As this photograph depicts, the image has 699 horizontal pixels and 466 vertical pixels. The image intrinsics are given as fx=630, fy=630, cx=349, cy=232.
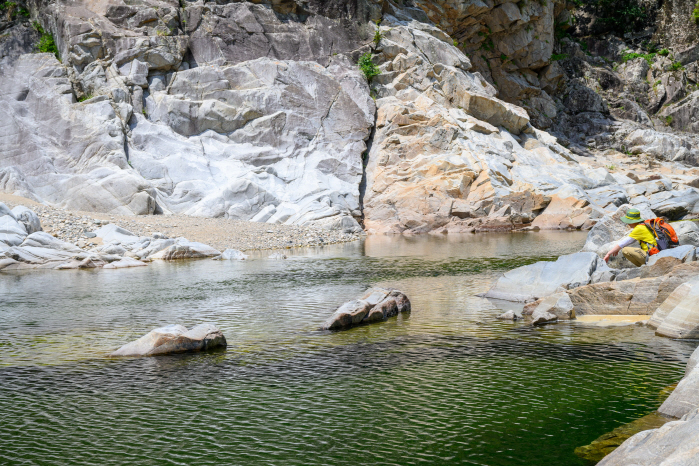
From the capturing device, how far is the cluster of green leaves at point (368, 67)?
48906 millimetres

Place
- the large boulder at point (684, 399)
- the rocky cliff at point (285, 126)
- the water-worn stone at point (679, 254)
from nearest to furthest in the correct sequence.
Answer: the large boulder at point (684, 399) < the water-worn stone at point (679, 254) < the rocky cliff at point (285, 126)

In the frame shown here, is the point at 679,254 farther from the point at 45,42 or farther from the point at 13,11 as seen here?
the point at 13,11

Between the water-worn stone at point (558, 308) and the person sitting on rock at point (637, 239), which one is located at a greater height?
the person sitting on rock at point (637, 239)

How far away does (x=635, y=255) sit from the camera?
14.9m

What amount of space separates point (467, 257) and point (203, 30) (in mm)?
30691

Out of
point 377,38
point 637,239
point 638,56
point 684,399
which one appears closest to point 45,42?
point 377,38

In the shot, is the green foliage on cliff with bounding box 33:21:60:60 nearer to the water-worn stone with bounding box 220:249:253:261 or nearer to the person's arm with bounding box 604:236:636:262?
the water-worn stone with bounding box 220:249:253:261

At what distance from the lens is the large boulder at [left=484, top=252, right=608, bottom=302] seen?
15.3 metres

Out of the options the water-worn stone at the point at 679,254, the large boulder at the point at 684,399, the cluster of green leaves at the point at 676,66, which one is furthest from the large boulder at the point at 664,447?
the cluster of green leaves at the point at 676,66

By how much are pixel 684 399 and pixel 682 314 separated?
453 centimetres

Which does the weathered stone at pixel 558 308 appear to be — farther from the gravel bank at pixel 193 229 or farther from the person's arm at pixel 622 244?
the gravel bank at pixel 193 229

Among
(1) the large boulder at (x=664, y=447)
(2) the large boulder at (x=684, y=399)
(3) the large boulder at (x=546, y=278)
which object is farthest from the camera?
(3) the large boulder at (x=546, y=278)

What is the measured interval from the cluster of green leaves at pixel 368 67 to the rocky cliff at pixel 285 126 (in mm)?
256

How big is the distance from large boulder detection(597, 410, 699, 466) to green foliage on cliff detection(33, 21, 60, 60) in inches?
1892
